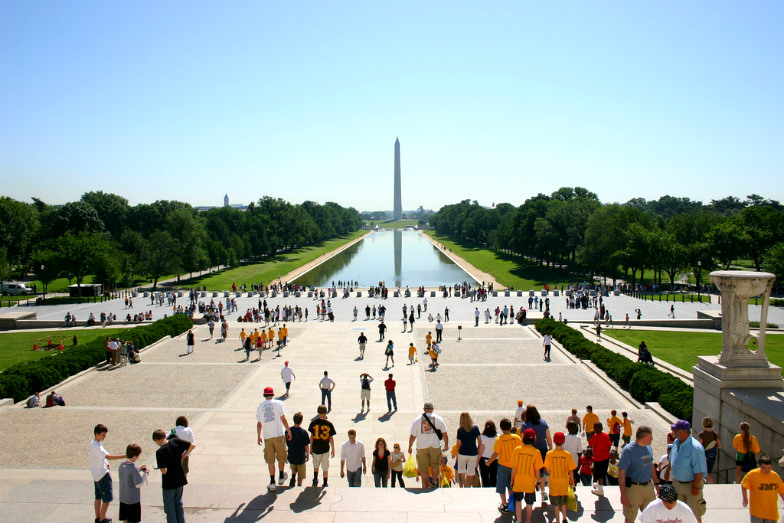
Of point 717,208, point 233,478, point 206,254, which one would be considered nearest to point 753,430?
point 233,478

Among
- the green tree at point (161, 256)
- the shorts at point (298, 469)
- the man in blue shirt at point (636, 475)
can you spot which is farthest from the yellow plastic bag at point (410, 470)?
the green tree at point (161, 256)

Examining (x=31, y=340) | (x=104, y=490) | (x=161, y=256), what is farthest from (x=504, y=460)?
(x=161, y=256)

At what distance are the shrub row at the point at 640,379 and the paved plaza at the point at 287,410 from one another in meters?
0.52

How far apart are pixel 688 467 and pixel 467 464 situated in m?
3.55

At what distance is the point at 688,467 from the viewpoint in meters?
7.75

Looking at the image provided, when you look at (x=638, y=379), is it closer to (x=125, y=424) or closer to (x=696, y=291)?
(x=125, y=424)

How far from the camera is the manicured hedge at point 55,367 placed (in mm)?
19516

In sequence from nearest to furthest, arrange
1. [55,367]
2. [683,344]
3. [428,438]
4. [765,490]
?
[765,490]
[428,438]
[55,367]
[683,344]

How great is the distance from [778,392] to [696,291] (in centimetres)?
4679

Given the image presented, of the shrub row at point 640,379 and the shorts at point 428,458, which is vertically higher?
the shorts at point 428,458

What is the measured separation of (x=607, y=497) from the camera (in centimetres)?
891

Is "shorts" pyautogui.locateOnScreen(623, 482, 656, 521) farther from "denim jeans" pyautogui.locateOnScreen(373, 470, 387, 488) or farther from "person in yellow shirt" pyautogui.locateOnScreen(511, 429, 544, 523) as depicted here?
"denim jeans" pyautogui.locateOnScreen(373, 470, 387, 488)

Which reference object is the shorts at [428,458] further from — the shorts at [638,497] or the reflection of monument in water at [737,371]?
the reflection of monument in water at [737,371]

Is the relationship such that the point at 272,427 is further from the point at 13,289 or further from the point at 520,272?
the point at 520,272
